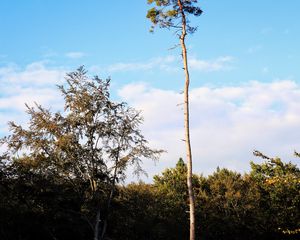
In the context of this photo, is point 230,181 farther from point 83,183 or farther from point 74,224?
point 83,183

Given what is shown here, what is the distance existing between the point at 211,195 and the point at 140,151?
27.8m

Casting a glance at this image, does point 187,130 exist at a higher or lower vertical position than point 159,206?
higher

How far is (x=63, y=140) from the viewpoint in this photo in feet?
74.4

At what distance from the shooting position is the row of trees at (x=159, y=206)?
79.9 ft

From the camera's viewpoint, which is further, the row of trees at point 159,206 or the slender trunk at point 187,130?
the row of trees at point 159,206

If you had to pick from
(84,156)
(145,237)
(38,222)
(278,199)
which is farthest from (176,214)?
(84,156)

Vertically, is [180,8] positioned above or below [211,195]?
above

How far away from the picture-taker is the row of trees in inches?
958

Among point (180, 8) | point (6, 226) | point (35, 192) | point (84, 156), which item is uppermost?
point (180, 8)

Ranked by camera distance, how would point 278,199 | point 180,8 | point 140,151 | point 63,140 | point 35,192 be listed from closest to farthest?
point 180,8
point 63,140
point 140,151
point 35,192
point 278,199

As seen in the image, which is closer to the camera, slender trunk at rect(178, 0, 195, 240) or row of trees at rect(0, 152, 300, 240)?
slender trunk at rect(178, 0, 195, 240)

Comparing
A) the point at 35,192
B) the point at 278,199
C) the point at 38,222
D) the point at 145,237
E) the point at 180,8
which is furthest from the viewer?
the point at 278,199

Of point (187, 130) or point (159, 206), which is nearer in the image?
point (187, 130)

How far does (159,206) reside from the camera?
42031 mm
